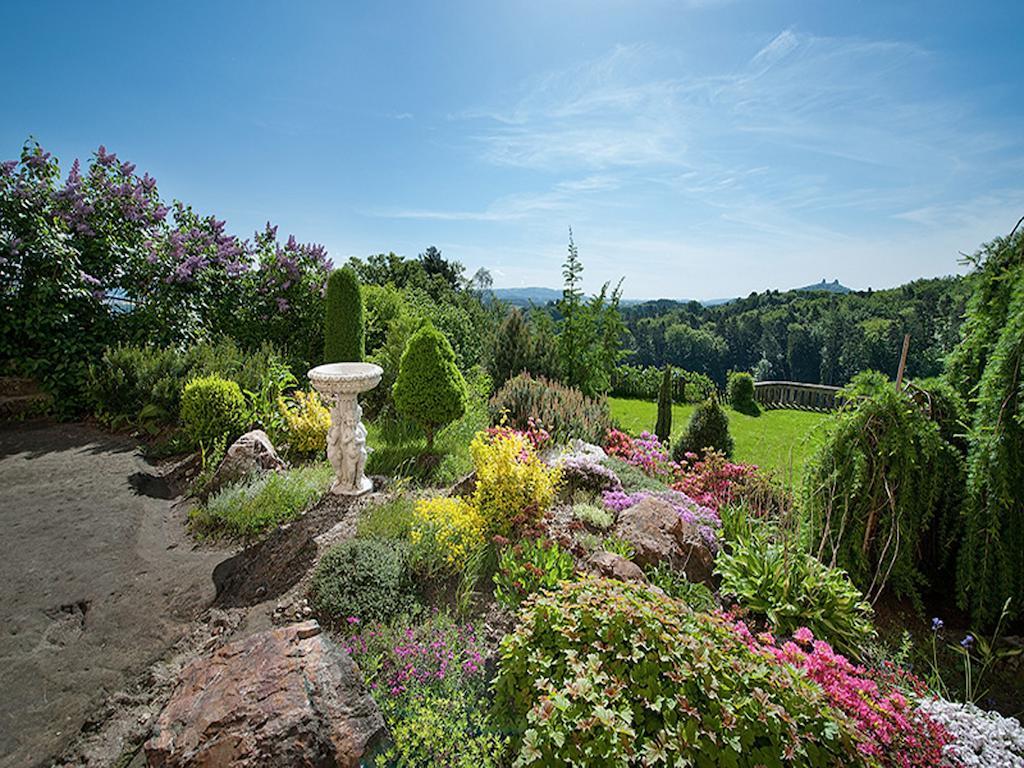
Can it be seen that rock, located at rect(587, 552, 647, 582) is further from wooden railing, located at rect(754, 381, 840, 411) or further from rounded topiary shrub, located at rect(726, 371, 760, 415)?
wooden railing, located at rect(754, 381, 840, 411)

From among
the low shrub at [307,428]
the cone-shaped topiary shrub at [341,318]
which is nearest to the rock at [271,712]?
the low shrub at [307,428]

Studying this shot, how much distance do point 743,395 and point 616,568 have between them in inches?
648

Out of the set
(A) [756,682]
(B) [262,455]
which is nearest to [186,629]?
(B) [262,455]

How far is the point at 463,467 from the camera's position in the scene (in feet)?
18.5

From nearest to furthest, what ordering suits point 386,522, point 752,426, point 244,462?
1. point 386,522
2. point 244,462
3. point 752,426

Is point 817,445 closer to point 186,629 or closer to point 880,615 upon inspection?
point 880,615

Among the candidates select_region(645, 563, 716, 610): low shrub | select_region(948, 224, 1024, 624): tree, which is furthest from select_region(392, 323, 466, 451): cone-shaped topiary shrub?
select_region(948, 224, 1024, 624): tree

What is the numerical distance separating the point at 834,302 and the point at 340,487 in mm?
51878

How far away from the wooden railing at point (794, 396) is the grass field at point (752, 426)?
1.91 meters

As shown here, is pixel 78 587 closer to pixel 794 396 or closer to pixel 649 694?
pixel 649 694

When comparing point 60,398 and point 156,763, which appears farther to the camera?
point 60,398

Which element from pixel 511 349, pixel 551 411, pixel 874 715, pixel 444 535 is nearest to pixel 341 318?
pixel 511 349

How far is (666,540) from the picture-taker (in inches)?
145

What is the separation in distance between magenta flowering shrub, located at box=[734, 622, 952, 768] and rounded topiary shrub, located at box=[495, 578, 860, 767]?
15 centimetres
